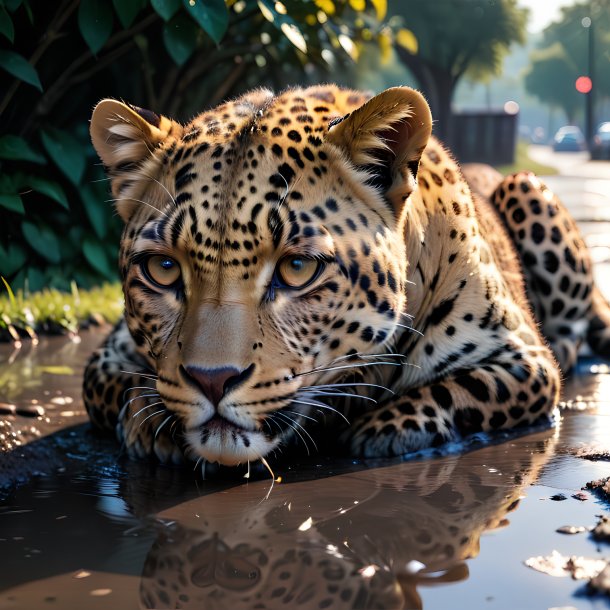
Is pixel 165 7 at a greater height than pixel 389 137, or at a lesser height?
greater

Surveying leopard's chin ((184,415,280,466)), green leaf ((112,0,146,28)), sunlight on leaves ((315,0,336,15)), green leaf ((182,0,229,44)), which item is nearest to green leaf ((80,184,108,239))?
sunlight on leaves ((315,0,336,15))

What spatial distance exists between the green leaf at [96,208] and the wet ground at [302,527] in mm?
4015

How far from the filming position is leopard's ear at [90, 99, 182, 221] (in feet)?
15.0

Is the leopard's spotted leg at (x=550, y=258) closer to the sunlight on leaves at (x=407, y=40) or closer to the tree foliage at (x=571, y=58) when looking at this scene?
the sunlight on leaves at (x=407, y=40)

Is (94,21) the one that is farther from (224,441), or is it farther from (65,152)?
(224,441)

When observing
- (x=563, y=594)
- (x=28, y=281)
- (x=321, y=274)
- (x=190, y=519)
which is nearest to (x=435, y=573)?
(x=563, y=594)

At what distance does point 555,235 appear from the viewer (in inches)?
262

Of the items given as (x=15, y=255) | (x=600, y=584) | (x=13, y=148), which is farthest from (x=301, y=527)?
(x=15, y=255)

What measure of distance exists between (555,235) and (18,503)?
3914 millimetres

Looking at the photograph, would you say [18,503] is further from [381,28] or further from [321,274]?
[381,28]

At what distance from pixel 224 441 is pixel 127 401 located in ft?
3.76

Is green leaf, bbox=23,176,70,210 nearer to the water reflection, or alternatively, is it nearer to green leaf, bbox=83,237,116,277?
green leaf, bbox=83,237,116,277

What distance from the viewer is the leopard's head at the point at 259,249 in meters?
3.88

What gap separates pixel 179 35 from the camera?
7.16 metres
